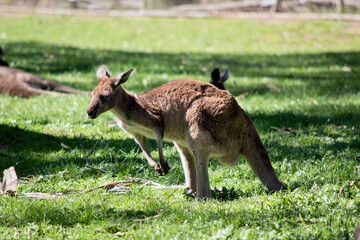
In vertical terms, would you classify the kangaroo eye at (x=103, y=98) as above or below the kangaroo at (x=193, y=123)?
above

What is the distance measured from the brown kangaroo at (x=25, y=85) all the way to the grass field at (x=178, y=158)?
12.3 inches

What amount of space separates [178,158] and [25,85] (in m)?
4.08

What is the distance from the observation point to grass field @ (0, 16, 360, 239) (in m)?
3.23

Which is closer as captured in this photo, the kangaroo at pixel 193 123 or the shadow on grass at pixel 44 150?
the kangaroo at pixel 193 123

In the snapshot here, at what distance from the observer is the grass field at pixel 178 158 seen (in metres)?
3.23

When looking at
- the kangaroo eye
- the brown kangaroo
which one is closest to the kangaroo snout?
the kangaroo eye

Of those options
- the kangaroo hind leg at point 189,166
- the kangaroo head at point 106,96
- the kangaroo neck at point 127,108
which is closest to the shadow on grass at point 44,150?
the kangaroo hind leg at point 189,166

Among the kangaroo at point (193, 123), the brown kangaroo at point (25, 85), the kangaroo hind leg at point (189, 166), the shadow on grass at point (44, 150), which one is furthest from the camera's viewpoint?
the brown kangaroo at point (25, 85)

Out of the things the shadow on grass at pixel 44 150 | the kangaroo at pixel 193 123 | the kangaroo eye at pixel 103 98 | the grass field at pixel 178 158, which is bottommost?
the shadow on grass at pixel 44 150

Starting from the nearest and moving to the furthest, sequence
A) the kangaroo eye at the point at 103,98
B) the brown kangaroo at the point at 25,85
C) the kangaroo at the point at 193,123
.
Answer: the kangaroo at the point at 193,123
the kangaroo eye at the point at 103,98
the brown kangaroo at the point at 25,85

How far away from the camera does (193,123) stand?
3.82 metres

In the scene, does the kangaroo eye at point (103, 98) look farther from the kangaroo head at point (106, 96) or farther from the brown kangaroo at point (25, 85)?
the brown kangaroo at point (25, 85)

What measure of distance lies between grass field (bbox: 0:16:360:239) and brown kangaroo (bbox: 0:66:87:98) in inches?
12.3

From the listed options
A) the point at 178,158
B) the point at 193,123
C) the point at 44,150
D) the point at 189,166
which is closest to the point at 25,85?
the point at 44,150
